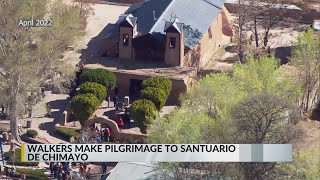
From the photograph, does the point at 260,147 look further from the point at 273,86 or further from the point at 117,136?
the point at 117,136

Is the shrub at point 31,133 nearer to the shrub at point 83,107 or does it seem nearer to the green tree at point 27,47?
the green tree at point 27,47

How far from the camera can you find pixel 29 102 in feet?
191

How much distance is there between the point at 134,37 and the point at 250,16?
40.2 feet

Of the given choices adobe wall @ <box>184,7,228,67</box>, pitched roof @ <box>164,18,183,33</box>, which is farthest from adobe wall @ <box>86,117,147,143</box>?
adobe wall @ <box>184,7,228,67</box>

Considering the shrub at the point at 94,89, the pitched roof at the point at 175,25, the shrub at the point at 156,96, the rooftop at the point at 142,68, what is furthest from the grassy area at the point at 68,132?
the pitched roof at the point at 175,25

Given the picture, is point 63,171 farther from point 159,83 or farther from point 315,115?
point 315,115

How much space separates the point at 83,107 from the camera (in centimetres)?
5553

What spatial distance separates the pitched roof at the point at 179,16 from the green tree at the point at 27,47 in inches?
333

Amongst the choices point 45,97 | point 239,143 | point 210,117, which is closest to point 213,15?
point 45,97

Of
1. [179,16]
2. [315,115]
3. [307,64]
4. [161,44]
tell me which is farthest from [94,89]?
[315,115]

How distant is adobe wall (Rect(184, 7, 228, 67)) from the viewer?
64.6 metres

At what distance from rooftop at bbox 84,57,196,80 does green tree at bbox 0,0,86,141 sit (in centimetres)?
627

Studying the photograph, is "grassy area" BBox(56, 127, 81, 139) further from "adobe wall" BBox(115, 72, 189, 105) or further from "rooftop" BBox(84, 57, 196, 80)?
"rooftop" BBox(84, 57, 196, 80)

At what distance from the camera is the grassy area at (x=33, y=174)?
162ft
